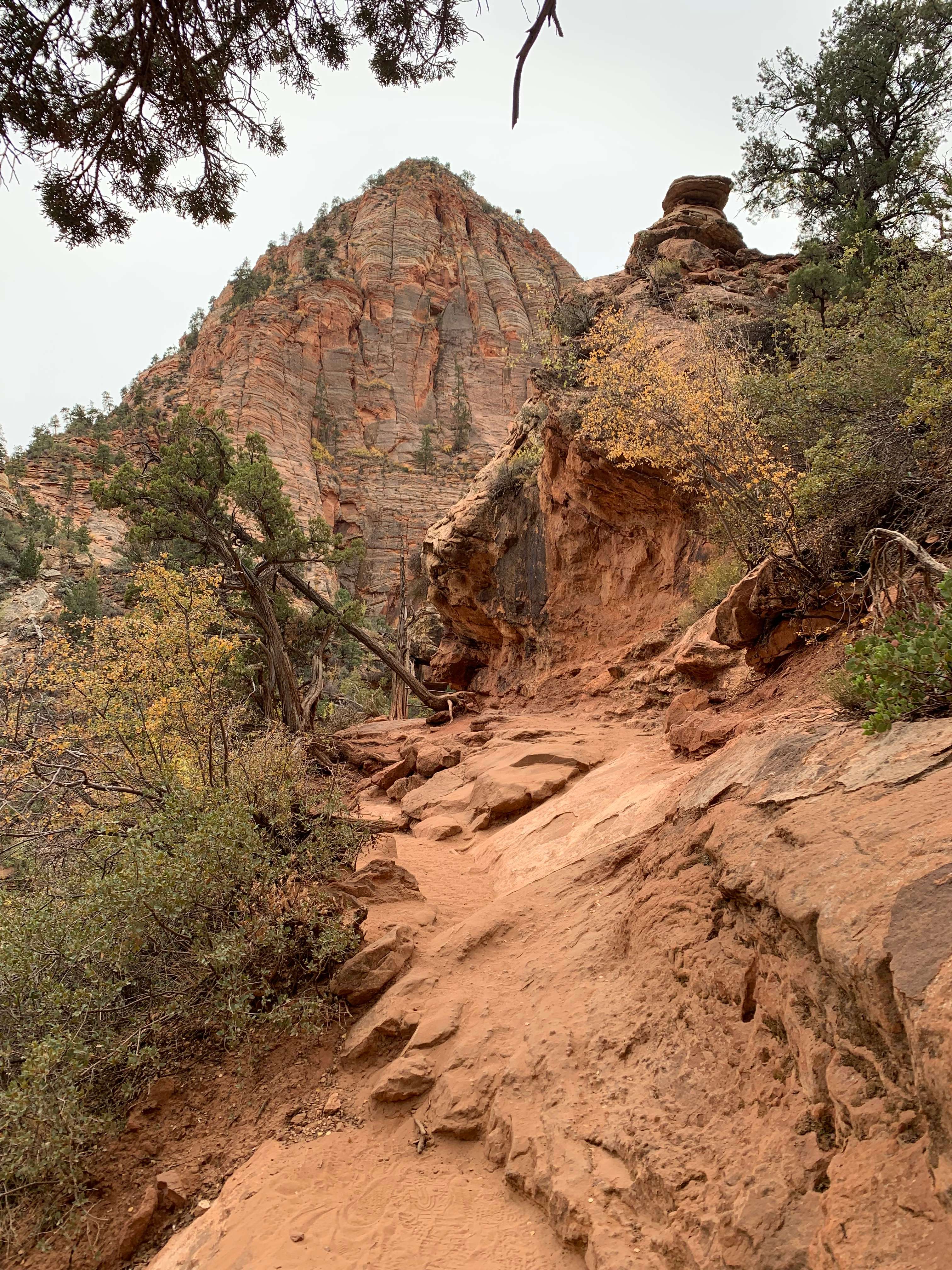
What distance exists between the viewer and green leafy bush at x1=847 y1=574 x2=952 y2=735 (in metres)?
3.47

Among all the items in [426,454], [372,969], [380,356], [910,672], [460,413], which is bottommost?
[372,969]

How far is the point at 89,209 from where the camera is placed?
532 cm

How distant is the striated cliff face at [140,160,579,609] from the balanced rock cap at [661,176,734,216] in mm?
19586

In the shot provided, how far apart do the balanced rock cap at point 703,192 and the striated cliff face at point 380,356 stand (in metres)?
19.6

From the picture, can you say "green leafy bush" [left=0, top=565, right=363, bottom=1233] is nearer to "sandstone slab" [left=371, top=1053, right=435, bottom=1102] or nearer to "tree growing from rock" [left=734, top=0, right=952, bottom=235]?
"sandstone slab" [left=371, top=1053, right=435, bottom=1102]

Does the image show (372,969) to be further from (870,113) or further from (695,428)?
(870,113)

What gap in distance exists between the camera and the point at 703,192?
20469 millimetres

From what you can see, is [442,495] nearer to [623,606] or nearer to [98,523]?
[98,523]

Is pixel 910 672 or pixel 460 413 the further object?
pixel 460 413

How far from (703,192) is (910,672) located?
72.7 feet

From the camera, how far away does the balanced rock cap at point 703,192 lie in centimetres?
2042

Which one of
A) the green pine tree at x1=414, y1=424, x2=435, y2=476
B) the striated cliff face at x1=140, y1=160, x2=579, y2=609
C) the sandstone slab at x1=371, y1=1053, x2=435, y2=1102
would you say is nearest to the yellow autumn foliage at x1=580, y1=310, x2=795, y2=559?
the sandstone slab at x1=371, y1=1053, x2=435, y2=1102

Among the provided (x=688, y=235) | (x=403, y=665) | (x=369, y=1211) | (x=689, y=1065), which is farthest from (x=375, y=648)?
(x=689, y=1065)

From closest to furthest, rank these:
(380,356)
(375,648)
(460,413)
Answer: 1. (375,648)
2. (460,413)
3. (380,356)
